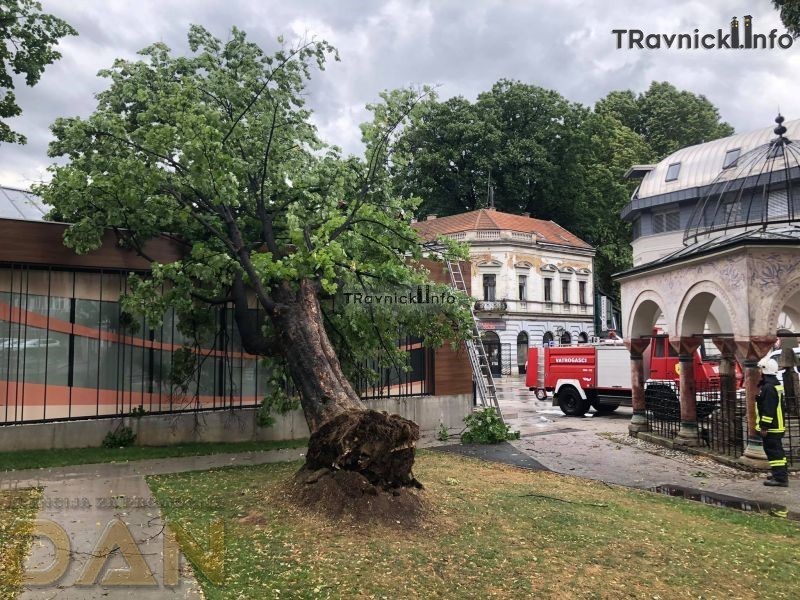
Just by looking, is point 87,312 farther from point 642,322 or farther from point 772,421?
point 642,322

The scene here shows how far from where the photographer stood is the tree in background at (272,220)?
7.96 metres

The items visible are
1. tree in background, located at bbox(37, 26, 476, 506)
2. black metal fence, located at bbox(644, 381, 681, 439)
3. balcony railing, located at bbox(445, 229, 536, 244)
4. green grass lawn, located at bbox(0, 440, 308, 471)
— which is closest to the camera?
tree in background, located at bbox(37, 26, 476, 506)

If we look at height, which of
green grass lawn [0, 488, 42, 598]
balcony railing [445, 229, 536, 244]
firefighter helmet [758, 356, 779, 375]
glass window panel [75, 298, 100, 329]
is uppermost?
balcony railing [445, 229, 536, 244]

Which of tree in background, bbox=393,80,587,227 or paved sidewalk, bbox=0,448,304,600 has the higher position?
tree in background, bbox=393,80,587,227

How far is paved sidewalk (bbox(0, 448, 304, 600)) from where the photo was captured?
4559mm

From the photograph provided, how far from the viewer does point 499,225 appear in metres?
42.6

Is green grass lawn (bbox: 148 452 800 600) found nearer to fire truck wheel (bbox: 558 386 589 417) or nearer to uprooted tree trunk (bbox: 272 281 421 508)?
uprooted tree trunk (bbox: 272 281 421 508)

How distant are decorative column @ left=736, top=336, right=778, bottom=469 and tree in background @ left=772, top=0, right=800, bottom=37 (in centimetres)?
610

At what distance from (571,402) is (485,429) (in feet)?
27.3

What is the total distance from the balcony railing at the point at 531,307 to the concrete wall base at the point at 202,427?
87.3ft

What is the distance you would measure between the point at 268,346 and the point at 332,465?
12.0 feet

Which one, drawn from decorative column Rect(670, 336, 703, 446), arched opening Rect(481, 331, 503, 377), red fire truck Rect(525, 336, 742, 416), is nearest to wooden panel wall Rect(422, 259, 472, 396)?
decorative column Rect(670, 336, 703, 446)

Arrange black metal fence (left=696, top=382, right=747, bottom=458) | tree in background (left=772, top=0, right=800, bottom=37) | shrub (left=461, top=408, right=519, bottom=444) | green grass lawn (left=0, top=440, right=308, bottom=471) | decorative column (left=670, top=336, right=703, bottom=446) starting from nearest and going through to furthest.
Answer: green grass lawn (left=0, top=440, right=308, bottom=471) → tree in background (left=772, top=0, right=800, bottom=37) → black metal fence (left=696, top=382, right=747, bottom=458) → decorative column (left=670, top=336, right=703, bottom=446) → shrub (left=461, top=408, right=519, bottom=444)

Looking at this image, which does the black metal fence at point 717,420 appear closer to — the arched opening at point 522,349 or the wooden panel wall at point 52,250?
the wooden panel wall at point 52,250
